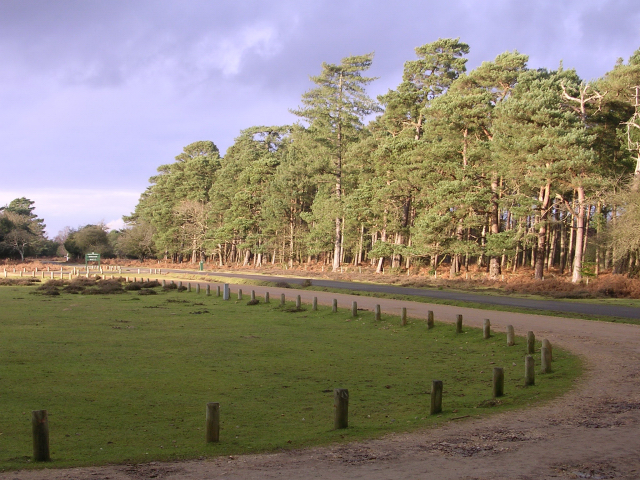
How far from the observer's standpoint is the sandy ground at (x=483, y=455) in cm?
630

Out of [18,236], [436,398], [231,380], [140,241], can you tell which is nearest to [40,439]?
[231,380]

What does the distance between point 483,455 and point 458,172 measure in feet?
113

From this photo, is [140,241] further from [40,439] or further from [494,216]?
[40,439]

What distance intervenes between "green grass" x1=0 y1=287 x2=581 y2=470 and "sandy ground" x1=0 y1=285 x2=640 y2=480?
1.57 ft

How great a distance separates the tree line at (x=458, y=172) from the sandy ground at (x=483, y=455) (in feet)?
78.4

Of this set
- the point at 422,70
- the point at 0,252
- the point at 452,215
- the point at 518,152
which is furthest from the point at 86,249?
the point at 518,152

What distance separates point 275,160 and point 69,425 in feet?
204

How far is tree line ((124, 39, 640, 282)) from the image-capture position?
112 ft

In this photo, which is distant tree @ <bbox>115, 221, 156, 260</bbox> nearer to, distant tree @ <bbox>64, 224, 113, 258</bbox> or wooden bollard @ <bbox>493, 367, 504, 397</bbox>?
distant tree @ <bbox>64, 224, 113, 258</bbox>

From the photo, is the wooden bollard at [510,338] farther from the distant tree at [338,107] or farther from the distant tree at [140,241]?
the distant tree at [140,241]

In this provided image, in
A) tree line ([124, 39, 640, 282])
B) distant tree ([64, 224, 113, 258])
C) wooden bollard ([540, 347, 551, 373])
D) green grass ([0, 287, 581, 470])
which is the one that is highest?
tree line ([124, 39, 640, 282])

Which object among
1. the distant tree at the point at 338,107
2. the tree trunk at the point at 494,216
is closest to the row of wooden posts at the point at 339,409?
the tree trunk at the point at 494,216

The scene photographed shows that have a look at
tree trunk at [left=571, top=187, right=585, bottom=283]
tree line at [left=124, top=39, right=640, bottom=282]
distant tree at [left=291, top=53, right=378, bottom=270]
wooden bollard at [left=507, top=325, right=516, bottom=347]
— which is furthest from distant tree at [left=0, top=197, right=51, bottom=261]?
wooden bollard at [left=507, top=325, right=516, bottom=347]

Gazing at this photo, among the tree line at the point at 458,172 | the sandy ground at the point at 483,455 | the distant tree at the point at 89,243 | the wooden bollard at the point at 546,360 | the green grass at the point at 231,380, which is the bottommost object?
the green grass at the point at 231,380
